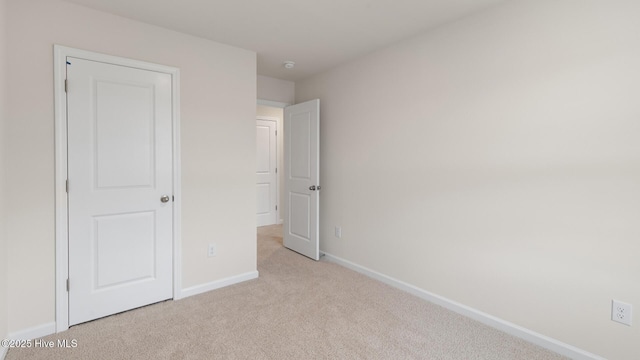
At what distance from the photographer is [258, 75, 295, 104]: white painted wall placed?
3908 millimetres

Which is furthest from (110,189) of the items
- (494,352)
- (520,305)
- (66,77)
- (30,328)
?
(520,305)

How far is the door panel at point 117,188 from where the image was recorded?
2.23 meters

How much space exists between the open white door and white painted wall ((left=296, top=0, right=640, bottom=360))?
2.46 ft

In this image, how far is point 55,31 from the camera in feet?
6.97

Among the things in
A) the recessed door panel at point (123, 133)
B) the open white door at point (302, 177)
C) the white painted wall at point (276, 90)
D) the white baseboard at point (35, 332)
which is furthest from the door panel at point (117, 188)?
the open white door at point (302, 177)

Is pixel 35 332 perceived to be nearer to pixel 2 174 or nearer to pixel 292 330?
pixel 2 174

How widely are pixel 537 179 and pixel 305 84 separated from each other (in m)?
2.89

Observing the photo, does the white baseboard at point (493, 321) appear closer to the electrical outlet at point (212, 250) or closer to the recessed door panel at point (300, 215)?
the recessed door panel at point (300, 215)

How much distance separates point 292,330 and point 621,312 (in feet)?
6.49

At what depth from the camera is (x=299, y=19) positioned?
2400mm

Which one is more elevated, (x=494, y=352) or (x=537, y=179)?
(x=537, y=179)

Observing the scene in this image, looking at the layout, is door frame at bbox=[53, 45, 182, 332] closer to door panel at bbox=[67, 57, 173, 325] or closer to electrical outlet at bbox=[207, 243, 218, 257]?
door panel at bbox=[67, 57, 173, 325]

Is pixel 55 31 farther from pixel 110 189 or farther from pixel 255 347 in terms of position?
pixel 255 347

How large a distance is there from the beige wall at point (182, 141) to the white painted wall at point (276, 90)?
0.81 m
